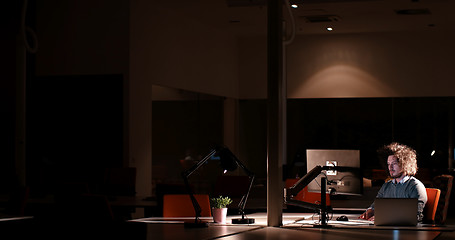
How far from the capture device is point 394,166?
6.36 meters

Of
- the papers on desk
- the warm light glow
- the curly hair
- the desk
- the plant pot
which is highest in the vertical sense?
the warm light glow

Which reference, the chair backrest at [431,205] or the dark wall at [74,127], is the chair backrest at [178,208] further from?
the dark wall at [74,127]

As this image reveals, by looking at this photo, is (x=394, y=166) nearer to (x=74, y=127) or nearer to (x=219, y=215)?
(x=219, y=215)

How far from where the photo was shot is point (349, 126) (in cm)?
1625

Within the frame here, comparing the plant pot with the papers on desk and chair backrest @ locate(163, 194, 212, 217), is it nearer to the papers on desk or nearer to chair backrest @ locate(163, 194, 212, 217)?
the papers on desk

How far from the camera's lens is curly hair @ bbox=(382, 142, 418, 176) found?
20.4 feet

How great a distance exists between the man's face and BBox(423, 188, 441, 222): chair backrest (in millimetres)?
337

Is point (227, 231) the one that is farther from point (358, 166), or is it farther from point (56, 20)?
point (56, 20)

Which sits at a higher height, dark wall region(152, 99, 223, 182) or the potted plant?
dark wall region(152, 99, 223, 182)

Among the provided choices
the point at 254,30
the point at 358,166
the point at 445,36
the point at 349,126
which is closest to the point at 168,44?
the point at 254,30

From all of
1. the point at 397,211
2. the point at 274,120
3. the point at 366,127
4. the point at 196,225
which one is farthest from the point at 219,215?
the point at 366,127

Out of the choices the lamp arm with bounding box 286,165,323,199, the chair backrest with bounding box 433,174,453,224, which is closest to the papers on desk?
the lamp arm with bounding box 286,165,323,199

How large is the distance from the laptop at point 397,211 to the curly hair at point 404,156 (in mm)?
657

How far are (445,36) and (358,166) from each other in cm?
1041
